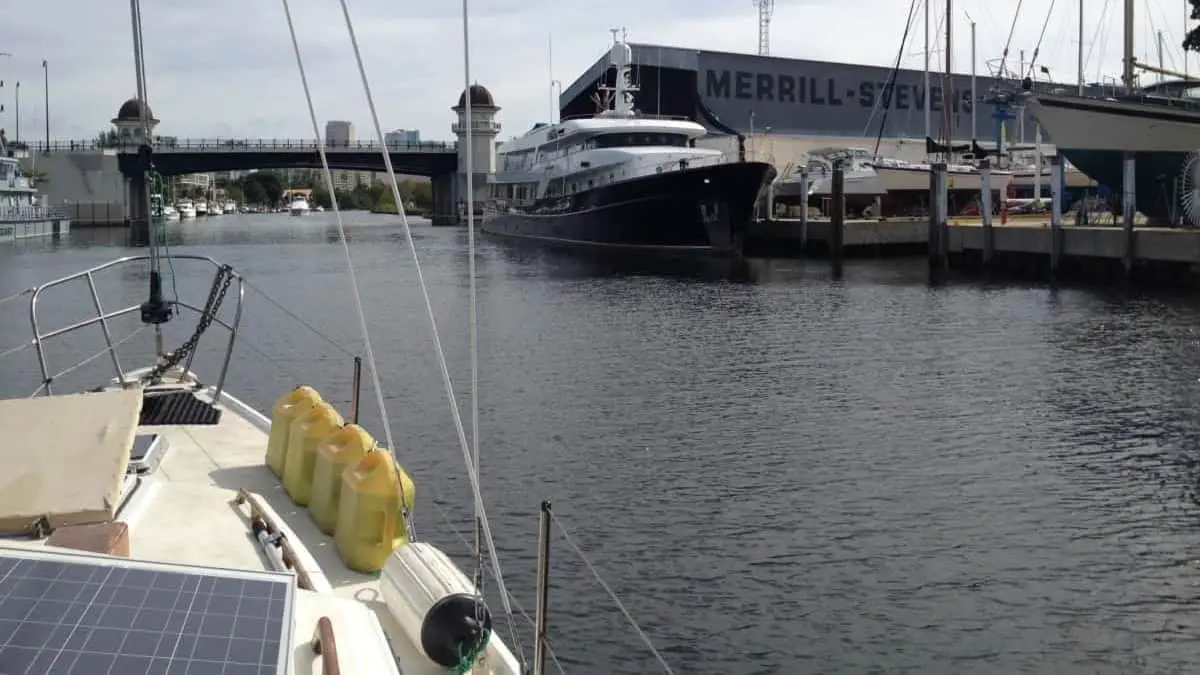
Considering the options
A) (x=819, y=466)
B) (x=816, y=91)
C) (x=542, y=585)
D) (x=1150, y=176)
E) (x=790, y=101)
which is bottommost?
(x=819, y=466)

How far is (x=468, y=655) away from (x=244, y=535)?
2399 mm

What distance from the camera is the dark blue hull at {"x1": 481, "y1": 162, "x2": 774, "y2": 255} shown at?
180ft

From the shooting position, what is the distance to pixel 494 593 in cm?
1077

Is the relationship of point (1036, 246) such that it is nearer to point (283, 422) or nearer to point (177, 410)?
point (177, 410)

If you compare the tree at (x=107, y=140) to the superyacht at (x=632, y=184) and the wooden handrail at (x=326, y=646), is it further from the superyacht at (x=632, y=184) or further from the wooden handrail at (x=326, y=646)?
the wooden handrail at (x=326, y=646)

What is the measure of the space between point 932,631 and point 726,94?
71712 millimetres

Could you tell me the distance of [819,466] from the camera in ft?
49.9

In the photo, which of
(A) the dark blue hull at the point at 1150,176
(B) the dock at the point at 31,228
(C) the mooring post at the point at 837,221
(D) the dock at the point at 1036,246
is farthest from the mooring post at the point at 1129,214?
(B) the dock at the point at 31,228

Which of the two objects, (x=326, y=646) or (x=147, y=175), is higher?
(x=147, y=175)

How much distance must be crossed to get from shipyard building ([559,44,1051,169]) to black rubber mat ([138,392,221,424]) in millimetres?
62119

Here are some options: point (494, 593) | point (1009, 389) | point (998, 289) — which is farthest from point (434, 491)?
point (998, 289)

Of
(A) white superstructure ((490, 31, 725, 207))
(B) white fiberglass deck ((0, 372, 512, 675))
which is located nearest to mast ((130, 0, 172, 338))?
(B) white fiberglass deck ((0, 372, 512, 675))

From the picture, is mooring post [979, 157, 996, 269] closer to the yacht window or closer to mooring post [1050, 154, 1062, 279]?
mooring post [1050, 154, 1062, 279]

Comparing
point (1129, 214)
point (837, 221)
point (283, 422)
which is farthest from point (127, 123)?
point (283, 422)
